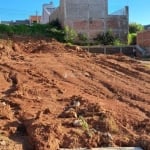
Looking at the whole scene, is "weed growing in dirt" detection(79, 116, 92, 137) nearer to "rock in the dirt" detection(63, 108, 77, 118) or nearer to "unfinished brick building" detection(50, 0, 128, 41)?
"rock in the dirt" detection(63, 108, 77, 118)

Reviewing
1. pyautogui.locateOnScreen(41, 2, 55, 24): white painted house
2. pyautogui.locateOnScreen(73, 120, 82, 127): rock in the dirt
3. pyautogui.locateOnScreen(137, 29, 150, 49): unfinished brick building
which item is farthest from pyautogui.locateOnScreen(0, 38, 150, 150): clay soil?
pyautogui.locateOnScreen(41, 2, 55, 24): white painted house

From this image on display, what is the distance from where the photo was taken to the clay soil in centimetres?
859

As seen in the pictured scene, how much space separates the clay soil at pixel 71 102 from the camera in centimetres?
859

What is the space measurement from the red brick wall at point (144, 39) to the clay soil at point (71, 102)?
51.4 ft

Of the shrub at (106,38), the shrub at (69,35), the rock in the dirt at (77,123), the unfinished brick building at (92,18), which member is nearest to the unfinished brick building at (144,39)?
the shrub at (106,38)

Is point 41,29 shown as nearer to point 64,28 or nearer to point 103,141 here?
point 64,28

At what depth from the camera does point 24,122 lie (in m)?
9.00

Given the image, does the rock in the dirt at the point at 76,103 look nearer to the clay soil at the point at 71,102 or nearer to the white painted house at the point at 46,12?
the clay soil at the point at 71,102

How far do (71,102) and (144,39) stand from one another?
71.5ft

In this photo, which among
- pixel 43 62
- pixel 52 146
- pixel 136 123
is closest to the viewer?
pixel 52 146

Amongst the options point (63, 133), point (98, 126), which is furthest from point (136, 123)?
point (63, 133)

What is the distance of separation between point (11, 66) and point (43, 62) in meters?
1.19

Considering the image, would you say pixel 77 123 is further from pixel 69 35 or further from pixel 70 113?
pixel 69 35

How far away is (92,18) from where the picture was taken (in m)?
34.7
